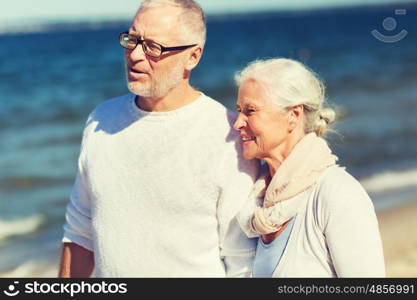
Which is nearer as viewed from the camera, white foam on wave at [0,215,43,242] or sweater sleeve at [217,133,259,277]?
sweater sleeve at [217,133,259,277]

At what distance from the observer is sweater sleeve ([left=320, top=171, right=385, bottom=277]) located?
2.98 metres

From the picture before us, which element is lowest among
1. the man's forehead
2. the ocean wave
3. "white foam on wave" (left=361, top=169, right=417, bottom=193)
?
the man's forehead

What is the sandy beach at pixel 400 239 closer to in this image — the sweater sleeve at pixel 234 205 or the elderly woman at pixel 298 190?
the sweater sleeve at pixel 234 205

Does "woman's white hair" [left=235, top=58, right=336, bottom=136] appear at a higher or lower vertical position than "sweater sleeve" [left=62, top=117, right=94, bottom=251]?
higher

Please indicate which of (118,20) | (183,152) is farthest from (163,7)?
(118,20)

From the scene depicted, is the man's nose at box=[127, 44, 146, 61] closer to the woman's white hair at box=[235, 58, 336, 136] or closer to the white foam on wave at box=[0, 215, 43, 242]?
the woman's white hair at box=[235, 58, 336, 136]

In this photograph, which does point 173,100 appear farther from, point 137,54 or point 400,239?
point 400,239

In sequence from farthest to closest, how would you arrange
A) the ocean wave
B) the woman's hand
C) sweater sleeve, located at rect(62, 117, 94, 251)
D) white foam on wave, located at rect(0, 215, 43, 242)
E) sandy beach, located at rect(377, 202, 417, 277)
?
white foam on wave, located at rect(0, 215, 43, 242)
the ocean wave
sandy beach, located at rect(377, 202, 417, 277)
sweater sleeve, located at rect(62, 117, 94, 251)
the woman's hand

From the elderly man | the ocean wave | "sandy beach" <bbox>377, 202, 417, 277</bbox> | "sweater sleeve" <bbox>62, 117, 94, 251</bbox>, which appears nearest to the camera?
the elderly man

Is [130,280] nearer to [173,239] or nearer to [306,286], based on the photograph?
[173,239]

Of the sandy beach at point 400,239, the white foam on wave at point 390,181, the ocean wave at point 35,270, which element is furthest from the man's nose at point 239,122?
the white foam on wave at point 390,181

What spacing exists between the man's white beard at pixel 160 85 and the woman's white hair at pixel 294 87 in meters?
0.31

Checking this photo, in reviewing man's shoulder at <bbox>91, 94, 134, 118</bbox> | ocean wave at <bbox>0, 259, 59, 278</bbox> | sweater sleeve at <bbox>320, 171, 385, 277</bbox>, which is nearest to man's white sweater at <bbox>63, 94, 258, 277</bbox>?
man's shoulder at <bbox>91, 94, 134, 118</bbox>

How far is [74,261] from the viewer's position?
3.75 meters
